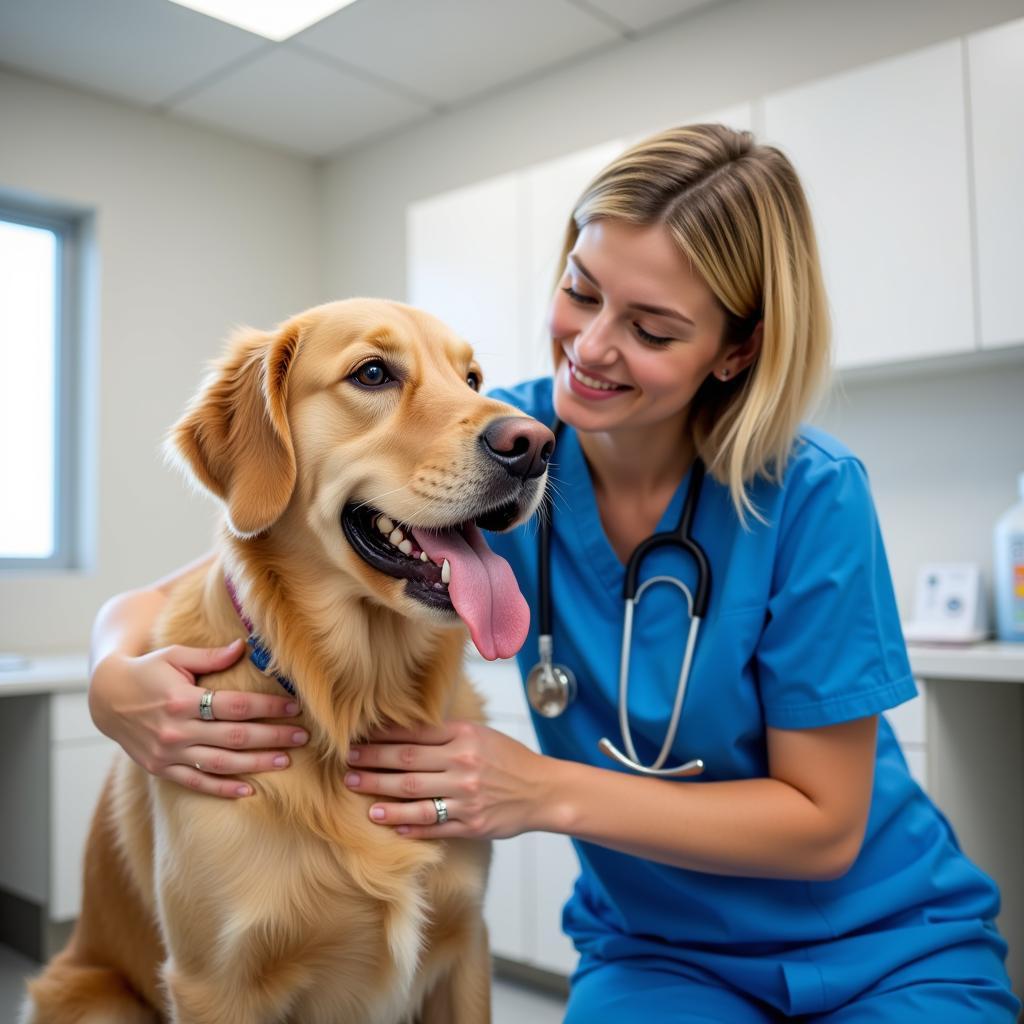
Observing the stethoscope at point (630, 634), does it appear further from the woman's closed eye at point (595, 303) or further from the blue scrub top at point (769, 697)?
the woman's closed eye at point (595, 303)

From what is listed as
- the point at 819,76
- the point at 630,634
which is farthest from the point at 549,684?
the point at 819,76

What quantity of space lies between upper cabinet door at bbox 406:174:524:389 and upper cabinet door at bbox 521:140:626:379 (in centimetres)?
3

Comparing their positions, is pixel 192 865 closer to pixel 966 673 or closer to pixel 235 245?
pixel 966 673

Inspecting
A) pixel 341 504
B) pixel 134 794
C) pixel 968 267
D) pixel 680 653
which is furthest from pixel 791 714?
pixel 968 267

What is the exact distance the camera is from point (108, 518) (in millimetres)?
3410

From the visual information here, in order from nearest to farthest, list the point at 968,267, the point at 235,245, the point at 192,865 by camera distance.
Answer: the point at 192,865 → the point at 968,267 → the point at 235,245

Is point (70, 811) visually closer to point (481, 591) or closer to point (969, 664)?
point (481, 591)

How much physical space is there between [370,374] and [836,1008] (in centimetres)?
93

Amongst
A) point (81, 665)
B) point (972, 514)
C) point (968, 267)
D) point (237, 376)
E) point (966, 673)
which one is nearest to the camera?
point (237, 376)

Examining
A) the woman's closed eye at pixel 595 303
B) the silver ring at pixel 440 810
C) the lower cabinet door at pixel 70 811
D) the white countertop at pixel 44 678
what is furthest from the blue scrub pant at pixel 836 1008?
the lower cabinet door at pixel 70 811

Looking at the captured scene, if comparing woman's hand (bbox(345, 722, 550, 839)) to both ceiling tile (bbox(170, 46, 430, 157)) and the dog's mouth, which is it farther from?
ceiling tile (bbox(170, 46, 430, 157))

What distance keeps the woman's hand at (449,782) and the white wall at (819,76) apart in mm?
1607

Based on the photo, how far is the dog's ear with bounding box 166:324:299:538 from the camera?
3.39ft

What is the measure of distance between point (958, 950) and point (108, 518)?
9.78ft
